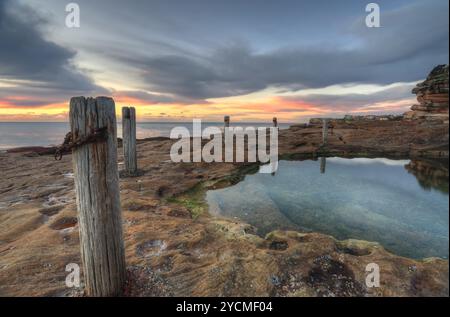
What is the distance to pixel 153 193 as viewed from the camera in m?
8.30

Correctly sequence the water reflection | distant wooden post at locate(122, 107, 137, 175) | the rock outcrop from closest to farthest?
the water reflection, distant wooden post at locate(122, 107, 137, 175), the rock outcrop

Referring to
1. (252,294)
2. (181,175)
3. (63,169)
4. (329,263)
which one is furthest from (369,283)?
(63,169)

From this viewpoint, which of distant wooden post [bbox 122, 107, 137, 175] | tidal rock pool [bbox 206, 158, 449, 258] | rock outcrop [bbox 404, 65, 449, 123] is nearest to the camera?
tidal rock pool [bbox 206, 158, 449, 258]

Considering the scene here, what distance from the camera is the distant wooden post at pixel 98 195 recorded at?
2.74 meters

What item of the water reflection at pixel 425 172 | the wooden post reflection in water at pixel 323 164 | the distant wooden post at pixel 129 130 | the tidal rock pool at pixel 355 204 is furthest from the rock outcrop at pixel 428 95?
the distant wooden post at pixel 129 130

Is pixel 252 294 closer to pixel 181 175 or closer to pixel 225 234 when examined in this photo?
pixel 225 234

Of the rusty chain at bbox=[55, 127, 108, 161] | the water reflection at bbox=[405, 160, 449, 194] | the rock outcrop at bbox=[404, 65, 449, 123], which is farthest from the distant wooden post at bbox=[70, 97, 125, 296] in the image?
the rock outcrop at bbox=[404, 65, 449, 123]

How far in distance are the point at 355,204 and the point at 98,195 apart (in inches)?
312

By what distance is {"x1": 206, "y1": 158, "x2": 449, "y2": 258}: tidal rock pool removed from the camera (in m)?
5.77

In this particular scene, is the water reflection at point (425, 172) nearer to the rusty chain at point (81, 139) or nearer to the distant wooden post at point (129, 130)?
the rusty chain at point (81, 139)

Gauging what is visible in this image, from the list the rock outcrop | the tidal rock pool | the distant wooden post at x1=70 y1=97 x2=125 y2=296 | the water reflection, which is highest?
the rock outcrop

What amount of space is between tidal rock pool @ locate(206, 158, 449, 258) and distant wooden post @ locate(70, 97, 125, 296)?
3.69 meters

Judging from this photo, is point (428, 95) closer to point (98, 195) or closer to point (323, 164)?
point (323, 164)

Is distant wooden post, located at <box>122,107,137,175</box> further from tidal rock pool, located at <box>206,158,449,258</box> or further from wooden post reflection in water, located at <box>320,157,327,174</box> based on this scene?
wooden post reflection in water, located at <box>320,157,327,174</box>
